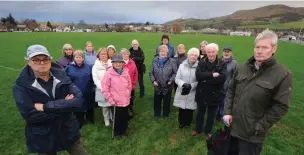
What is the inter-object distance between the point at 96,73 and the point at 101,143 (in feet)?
5.77

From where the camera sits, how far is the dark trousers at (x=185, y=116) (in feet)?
17.1

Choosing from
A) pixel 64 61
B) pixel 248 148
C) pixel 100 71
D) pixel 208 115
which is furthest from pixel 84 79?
pixel 248 148

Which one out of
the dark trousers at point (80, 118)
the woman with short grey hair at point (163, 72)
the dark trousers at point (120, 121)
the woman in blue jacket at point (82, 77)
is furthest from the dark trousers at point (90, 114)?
the woman with short grey hair at point (163, 72)

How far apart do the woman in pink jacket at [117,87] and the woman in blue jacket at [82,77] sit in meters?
0.60

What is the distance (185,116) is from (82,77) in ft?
9.49

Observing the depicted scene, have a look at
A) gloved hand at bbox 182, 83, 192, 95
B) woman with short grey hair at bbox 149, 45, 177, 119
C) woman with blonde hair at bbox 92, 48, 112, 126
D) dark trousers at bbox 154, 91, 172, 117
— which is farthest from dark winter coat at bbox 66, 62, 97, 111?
gloved hand at bbox 182, 83, 192, 95

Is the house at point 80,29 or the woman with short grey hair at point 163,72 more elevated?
the house at point 80,29

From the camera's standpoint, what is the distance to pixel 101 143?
471 cm

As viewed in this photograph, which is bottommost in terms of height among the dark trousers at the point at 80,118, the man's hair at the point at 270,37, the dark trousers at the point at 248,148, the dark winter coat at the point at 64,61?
the dark trousers at the point at 80,118

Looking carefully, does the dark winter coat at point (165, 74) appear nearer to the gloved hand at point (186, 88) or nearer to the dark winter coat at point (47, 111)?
the gloved hand at point (186, 88)

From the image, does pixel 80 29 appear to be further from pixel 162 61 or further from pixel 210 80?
pixel 210 80

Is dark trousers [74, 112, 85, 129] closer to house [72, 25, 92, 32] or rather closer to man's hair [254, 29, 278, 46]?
man's hair [254, 29, 278, 46]

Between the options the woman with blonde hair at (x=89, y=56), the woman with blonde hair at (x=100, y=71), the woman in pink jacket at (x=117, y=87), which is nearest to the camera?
the woman in pink jacket at (x=117, y=87)

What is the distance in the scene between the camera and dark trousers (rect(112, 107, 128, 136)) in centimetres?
484
